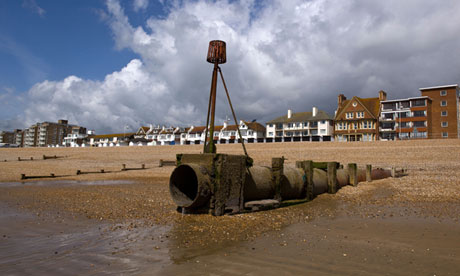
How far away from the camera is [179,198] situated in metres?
10.1

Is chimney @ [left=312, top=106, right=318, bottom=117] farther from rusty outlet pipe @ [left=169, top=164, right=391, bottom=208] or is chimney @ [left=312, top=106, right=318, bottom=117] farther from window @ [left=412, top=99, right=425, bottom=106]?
rusty outlet pipe @ [left=169, top=164, right=391, bottom=208]

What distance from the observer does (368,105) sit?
3049 inches

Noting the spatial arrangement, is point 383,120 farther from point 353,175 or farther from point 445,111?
point 353,175

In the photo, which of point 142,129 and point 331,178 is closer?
point 331,178

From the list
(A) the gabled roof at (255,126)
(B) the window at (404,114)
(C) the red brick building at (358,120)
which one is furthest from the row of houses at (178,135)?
(B) the window at (404,114)

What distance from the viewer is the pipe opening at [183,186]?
32.7ft

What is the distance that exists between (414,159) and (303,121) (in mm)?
59117

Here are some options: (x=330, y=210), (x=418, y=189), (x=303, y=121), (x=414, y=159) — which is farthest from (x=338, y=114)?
(x=330, y=210)

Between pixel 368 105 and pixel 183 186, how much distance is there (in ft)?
252

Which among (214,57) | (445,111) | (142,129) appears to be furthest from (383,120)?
(142,129)

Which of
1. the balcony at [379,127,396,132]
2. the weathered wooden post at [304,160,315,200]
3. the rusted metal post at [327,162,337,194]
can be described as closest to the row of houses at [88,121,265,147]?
the balcony at [379,127,396,132]

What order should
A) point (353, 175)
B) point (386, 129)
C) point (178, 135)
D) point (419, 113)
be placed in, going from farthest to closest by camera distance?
point (178, 135)
point (386, 129)
point (419, 113)
point (353, 175)

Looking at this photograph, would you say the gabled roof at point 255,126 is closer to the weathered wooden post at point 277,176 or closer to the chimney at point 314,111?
the chimney at point 314,111

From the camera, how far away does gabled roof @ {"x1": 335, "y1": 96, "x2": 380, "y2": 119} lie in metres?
74.7
